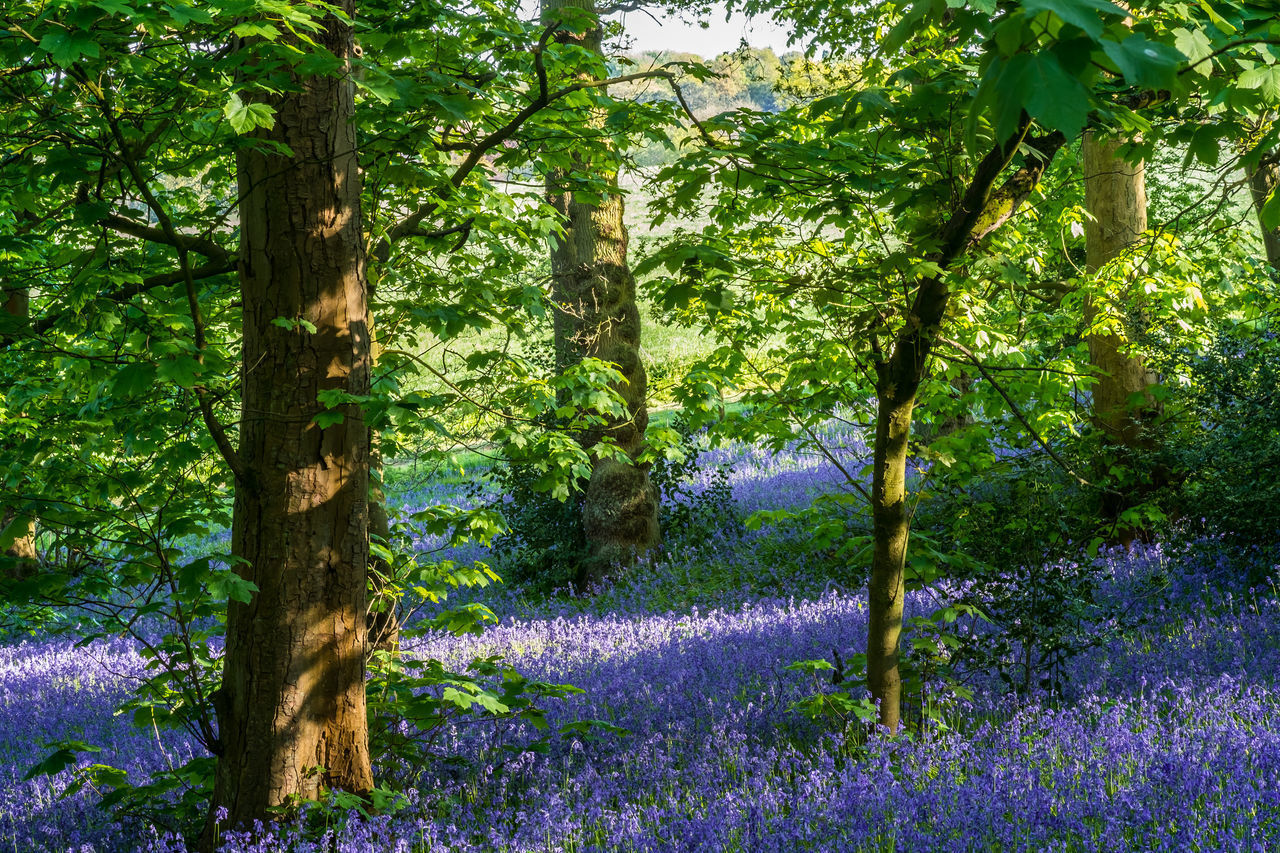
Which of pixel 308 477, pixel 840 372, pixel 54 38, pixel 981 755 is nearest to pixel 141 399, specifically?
pixel 308 477

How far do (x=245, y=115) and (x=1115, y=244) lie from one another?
27.6 ft

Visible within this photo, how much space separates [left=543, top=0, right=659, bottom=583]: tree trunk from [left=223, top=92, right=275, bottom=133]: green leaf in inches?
277

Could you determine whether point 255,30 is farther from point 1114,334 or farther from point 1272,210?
Result: point 1114,334

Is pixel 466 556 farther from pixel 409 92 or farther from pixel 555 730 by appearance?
pixel 409 92

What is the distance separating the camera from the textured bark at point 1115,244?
8.23 metres

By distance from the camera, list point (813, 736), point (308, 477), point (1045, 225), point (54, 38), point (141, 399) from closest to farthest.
Result: point (54, 38), point (308, 477), point (141, 399), point (813, 736), point (1045, 225)

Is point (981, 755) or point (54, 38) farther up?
point (54, 38)

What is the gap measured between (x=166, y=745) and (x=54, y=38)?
16.9 ft

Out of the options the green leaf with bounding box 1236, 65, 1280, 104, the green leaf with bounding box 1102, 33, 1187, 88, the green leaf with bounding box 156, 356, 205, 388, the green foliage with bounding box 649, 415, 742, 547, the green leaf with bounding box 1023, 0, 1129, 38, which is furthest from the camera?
the green foliage with bounding box 649, 415, 742, 547

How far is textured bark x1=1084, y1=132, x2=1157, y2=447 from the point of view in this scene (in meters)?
8.23

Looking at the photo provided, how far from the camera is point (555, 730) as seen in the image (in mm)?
4875

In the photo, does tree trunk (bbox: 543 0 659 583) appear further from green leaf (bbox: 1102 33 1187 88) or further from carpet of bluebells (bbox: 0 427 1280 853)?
green leaf (bbox: 1102 33 1187 88)

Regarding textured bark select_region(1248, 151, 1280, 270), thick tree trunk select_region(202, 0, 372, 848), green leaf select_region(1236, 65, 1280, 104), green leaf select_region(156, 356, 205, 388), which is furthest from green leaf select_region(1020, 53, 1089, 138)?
textured bark select_region(1248, 151, 1280, 270)

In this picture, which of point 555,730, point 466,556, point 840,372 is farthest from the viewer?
point 466,556
